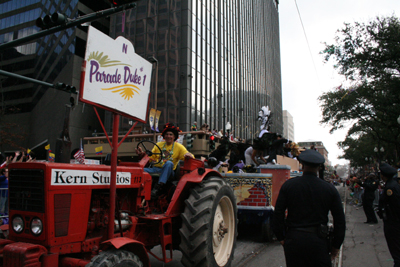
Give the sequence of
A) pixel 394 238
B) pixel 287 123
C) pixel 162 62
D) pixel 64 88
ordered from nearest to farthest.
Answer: pixel 394 238
pixel 64 88
pixel 162 62
pixel 287 123

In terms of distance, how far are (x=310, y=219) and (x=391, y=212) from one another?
89.3 inches

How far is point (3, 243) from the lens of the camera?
279 centimetres

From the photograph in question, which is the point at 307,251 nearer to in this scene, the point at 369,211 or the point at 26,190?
the point at 26,190

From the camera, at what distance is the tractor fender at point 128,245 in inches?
110

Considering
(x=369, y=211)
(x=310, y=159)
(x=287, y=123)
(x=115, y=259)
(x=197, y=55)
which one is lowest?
(x=369, y=211)

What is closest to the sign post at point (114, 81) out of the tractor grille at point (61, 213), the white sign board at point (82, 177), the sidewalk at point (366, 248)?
the white sign board at point (82, 177)

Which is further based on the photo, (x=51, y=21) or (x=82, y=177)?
(x=51, y=21)

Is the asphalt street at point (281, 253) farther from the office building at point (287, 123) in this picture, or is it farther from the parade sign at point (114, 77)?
the office building at point (287, 123)

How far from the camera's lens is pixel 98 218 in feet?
10.4

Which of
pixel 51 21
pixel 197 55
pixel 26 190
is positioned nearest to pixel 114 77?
pixel 26 190

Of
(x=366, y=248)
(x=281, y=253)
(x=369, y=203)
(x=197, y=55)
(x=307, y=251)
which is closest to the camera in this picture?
(x=307, y=251)

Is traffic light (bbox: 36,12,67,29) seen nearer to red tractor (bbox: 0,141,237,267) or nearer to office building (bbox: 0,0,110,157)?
red tractor (bbox: 0,141,237,267)

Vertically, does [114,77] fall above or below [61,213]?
above

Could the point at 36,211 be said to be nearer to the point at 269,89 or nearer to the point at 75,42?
the point at 75,42
